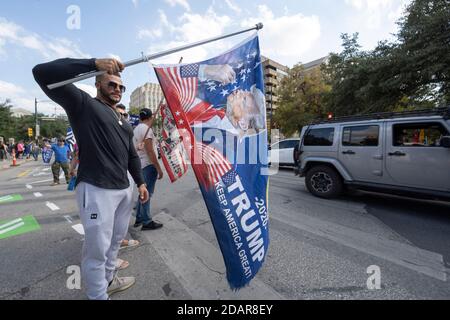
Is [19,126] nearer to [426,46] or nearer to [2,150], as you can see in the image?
[2,150]

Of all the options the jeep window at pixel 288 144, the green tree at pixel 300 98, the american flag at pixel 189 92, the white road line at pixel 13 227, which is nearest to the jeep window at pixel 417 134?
the american flag at pixel 189 92

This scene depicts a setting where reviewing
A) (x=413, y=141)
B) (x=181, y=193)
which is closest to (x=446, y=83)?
(x=413, y=141)

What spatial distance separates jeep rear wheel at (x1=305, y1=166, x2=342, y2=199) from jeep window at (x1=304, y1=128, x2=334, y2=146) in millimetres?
631

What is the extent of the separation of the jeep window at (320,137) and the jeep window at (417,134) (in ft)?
4.26

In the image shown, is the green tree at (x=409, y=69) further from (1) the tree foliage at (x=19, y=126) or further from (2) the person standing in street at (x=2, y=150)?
(2) the person standing in street at (x=2, y=150)

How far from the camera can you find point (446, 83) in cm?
1072

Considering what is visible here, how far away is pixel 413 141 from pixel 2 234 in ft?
24.6

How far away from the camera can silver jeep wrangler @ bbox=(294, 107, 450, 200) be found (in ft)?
12.8

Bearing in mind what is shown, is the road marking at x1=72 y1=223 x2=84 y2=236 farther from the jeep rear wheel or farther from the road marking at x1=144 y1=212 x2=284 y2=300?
the jeep rear wheel

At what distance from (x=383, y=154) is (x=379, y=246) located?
2261 mm

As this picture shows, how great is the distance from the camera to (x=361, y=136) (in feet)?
15.8

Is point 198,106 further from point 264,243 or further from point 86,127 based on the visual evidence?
point 264,243

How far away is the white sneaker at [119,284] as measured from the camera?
205 centimetres
